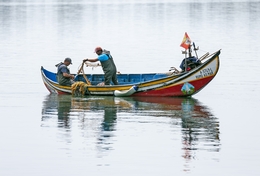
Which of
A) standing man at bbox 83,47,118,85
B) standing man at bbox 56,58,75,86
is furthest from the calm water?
standing man at bbox 83,47,118,85

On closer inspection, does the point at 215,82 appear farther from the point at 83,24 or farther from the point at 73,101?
the point at 83,24

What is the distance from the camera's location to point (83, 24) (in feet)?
249

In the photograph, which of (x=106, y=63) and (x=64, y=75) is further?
(x=64, y=75)

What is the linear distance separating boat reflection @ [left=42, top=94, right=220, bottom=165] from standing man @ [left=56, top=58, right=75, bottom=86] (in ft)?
1.65

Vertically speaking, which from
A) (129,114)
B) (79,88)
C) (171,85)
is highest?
(171,85)

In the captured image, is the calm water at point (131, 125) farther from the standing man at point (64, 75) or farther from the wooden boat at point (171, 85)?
the standing man at point (64, 75)

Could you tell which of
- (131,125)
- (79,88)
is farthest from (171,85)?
(131,125)

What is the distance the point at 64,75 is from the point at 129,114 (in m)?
5.03

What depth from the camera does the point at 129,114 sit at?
76.7 feet

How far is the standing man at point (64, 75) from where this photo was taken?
2772 cm

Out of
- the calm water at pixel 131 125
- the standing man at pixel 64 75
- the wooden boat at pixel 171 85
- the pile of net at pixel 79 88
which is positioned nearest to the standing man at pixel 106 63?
the wooden boat at pixel 171 85

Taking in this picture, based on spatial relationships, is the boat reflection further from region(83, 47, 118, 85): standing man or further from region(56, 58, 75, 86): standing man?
region(83, 47, 118, 85): standing man

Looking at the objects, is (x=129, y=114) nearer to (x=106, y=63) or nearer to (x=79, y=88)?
(x=106, y=63)

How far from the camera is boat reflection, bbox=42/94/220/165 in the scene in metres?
19.1
